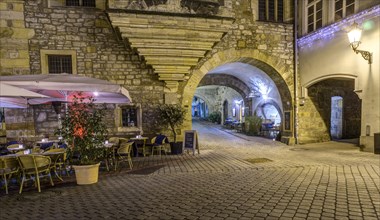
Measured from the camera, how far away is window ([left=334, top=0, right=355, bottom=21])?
8.09 m

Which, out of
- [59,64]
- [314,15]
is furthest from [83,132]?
[314,15]

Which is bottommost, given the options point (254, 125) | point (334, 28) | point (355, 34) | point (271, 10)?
point (254, 125)

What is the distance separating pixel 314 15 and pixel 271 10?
1.73 m

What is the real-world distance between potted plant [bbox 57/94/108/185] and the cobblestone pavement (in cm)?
29

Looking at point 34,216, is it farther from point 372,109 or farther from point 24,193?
point 372,109

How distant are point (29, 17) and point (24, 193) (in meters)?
6.03

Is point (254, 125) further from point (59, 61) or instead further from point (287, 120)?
point (59, 61)

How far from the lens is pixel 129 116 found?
8.55m

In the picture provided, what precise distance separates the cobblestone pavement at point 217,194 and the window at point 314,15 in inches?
230

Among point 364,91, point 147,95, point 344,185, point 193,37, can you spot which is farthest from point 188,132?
point 364,91

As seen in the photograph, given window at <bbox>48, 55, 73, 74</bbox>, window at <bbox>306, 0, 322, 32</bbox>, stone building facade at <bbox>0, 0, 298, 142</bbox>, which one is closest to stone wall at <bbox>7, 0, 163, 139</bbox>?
stone building facade at <bbox>0, 0, 298, 142</bbox>

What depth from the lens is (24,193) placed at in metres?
4.35

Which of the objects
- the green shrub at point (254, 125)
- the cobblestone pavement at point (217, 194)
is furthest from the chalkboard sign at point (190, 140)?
the green shrub at point (254, 125)

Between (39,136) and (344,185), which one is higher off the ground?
(39,136)
